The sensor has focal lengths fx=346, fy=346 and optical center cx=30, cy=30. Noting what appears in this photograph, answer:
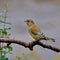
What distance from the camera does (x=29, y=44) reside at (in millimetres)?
787

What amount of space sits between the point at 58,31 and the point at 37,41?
1150mm

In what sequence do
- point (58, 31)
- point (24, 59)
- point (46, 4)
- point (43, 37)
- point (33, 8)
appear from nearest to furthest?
point (43, 37)
point (24, 59)
point (58, 31)
point (33, 8)
point (46, 4)

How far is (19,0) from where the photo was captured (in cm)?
310

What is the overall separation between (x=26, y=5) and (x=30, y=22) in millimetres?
1920

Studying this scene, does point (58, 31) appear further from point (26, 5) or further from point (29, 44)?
point (29, 44)

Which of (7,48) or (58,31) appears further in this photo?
(58,31)

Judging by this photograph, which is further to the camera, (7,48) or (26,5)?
(26,5)

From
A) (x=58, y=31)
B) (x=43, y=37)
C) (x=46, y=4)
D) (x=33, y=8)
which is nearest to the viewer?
(x=43, y=37)

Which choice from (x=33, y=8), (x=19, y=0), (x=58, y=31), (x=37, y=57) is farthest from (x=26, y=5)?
(x=37, y=57)

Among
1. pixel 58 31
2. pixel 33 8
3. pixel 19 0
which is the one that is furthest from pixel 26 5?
pixel 58 31

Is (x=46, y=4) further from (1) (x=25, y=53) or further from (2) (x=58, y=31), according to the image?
(1) (x=25, y=53)

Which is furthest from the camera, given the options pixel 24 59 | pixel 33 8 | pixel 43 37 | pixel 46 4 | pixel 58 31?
pixel 46 4

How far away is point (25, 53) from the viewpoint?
942 mm

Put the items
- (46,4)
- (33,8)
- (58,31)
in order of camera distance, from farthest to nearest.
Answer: (46,4) → (33,8) → (58,31)
